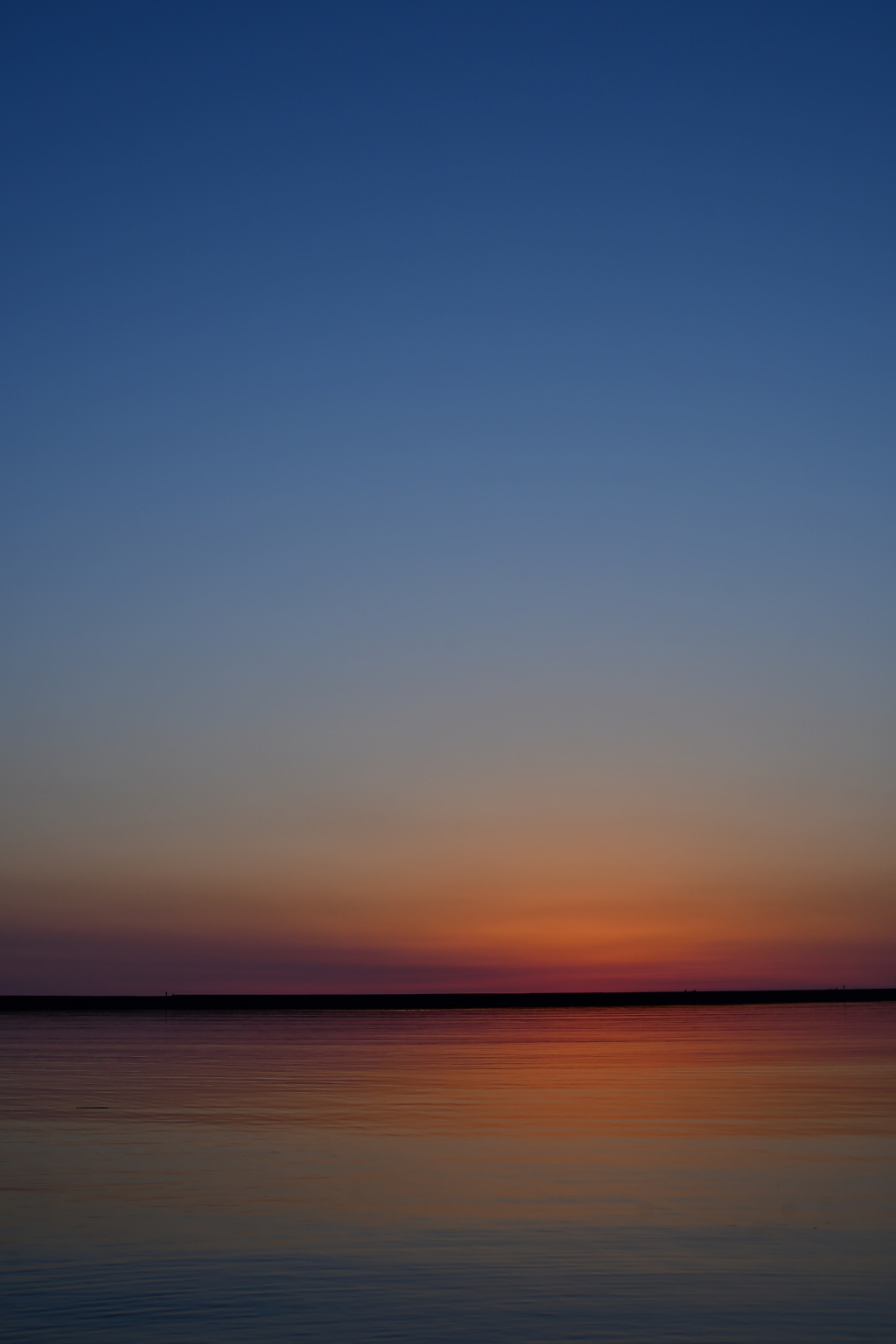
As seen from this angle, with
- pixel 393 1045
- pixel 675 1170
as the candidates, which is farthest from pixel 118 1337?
→ pixel 393 1045

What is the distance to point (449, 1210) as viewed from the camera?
19875 millimetres

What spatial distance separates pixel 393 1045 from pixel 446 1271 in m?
56.5

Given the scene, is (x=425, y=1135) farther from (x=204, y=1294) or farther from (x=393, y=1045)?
(x=393, y=1045)

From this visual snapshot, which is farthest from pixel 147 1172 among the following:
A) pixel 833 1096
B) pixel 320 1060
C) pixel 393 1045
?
pixel 393 1045

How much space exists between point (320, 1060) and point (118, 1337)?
147 feet

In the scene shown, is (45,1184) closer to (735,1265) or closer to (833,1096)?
(735,1265)

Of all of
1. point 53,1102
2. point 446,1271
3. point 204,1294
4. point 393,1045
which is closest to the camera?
point 204,1294

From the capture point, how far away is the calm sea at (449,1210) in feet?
45.9

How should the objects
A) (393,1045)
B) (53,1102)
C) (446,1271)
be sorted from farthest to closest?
(393,1045) → (53,1102) → (446,1271)

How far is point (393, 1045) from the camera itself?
7081 cm

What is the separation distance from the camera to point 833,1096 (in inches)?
1409

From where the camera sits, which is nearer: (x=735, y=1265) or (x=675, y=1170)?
(x=735, y=1265)

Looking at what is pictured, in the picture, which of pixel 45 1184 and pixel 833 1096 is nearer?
pixel 45 1184

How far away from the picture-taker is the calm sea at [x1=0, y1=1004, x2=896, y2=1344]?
14.0 meters
